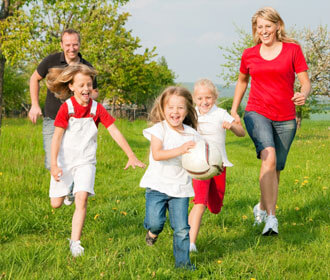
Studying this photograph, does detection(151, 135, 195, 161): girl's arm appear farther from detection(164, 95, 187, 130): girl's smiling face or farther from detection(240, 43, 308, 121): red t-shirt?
detection(240, 43, 308, 121): red t-shirt

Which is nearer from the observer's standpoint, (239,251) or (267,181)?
(239,251)

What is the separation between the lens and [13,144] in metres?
10.8

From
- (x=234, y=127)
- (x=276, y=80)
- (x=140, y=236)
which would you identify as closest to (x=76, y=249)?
(x=140, y=236)

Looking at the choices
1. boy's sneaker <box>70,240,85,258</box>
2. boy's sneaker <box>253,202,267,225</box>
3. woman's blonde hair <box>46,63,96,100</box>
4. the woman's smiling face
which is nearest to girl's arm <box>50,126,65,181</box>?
woman's blonde hair <box>46,63,96,100</box>

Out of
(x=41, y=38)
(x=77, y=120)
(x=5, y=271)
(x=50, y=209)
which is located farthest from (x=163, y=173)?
(x=41, y=38)

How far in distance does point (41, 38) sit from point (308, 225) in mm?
21649

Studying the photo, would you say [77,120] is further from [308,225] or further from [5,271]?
[308,225]

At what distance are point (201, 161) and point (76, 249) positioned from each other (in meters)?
1.52

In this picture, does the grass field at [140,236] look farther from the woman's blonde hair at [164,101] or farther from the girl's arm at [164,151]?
the woman's blonde hair at [164,101]

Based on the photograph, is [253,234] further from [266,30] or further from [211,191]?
[266,30]

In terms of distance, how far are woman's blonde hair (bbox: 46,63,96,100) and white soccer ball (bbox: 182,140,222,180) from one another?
163 centimetres

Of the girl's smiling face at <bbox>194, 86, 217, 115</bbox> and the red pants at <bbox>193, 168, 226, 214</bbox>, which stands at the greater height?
the girl's smiling face at <bbox>194, 86, 217, 115</bbox>

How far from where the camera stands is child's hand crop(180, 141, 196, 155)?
346cm

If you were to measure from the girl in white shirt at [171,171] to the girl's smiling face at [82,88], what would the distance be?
857mm
